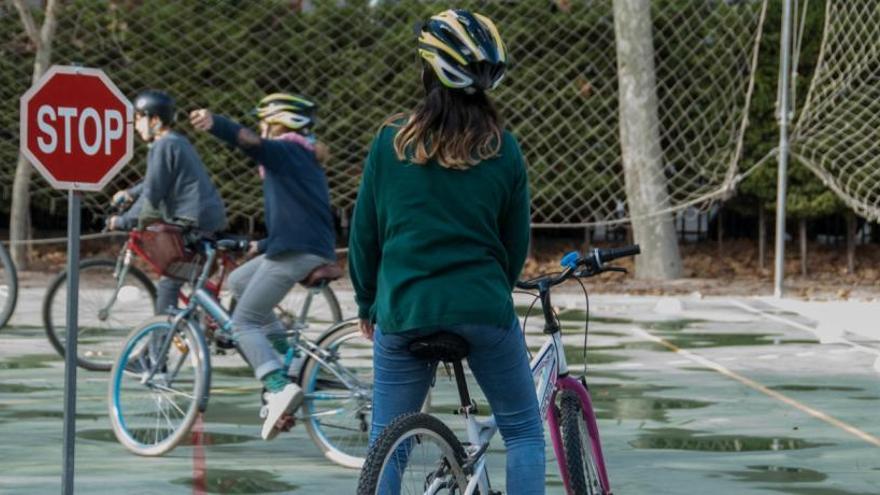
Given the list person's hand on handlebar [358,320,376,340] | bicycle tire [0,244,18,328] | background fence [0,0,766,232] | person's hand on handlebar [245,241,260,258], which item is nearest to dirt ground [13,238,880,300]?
background fence [0,0,766,232]

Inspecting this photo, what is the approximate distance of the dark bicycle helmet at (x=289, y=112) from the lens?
8.38m

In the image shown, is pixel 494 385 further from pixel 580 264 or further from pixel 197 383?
pixel 197 383

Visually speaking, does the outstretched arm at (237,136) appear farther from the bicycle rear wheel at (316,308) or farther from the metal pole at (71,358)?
the bicycle rear wheel at (316,308)

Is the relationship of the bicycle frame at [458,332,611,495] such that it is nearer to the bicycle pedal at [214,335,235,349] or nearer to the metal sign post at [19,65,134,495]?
the metal sign post at [19,65,134,495]

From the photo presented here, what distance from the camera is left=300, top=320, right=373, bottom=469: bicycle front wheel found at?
26.5 feet

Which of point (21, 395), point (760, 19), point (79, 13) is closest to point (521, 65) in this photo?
point (760, 19)

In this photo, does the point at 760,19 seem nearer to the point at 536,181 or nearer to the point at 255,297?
the point at 536,181

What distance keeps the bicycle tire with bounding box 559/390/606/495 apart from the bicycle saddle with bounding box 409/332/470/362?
983 millimetres

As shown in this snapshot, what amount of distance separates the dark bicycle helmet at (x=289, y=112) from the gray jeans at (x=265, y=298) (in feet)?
1.89

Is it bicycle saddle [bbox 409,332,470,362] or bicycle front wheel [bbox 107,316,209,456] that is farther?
bicycle front wheel [bbox 107,316,209,456]

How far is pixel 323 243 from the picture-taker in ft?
27.7

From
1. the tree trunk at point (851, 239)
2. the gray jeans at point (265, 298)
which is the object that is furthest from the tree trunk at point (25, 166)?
the gray jeans at point (265, 298)

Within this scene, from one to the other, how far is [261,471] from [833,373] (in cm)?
479

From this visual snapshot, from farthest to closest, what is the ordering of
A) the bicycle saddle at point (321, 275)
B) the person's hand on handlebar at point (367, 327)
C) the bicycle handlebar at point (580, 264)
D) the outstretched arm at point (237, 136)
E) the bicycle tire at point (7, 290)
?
the bicycle tire at point (7, 290) → the bicycle saddle at point (321, 275) → the outstretched arm at point (237, 136) → the bicycle handlebar at point (580, 264) → the person's hand on handlebar at point (367, 327)
